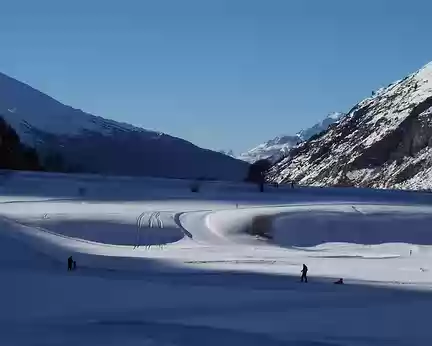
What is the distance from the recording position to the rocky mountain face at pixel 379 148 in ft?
403

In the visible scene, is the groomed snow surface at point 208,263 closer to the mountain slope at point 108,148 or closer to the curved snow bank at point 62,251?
the curved snow bank at point 62,251

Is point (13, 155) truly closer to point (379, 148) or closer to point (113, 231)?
point (113, 231)

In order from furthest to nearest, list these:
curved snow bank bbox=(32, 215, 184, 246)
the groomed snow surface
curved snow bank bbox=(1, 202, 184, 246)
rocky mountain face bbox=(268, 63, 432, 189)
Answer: rocky mountain face bbox=(268, 63, 432, 189) < curved snow bank bbox=(1, 202, 184, 246) < curved snow bank bbox=(32, 215, 184, 246) < the groomed snow surface

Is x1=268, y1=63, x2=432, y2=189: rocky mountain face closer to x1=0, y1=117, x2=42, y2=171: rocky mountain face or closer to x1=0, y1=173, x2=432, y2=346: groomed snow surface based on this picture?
x1=0, y1=117, x2=42, y2=171: rocky mountain face

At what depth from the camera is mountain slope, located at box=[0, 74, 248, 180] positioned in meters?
134

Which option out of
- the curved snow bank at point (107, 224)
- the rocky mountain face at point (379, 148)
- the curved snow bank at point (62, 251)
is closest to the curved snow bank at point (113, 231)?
the curved snow bank at point (107, 224)

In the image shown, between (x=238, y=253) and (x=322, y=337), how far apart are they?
60.1 feet

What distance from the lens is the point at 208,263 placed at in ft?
83.5

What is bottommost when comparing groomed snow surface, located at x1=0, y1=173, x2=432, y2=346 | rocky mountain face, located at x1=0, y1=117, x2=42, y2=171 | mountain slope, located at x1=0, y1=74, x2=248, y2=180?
groomed snow surface, located at x1=0, y1=173, x2=432, y2=346

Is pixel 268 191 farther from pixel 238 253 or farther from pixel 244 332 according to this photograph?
pixel 244 332

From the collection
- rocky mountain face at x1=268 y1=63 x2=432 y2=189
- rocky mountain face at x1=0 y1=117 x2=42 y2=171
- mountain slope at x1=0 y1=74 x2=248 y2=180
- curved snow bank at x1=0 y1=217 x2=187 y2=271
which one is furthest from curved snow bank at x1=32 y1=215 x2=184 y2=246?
rocky mountain face at x1=268 y1=63 x2=432 y2=189

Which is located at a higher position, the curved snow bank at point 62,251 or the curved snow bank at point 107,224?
the curved snow bank at point 107,224

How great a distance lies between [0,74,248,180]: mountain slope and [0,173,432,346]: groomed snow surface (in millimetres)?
71595

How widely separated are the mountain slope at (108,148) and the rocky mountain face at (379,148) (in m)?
18.0
